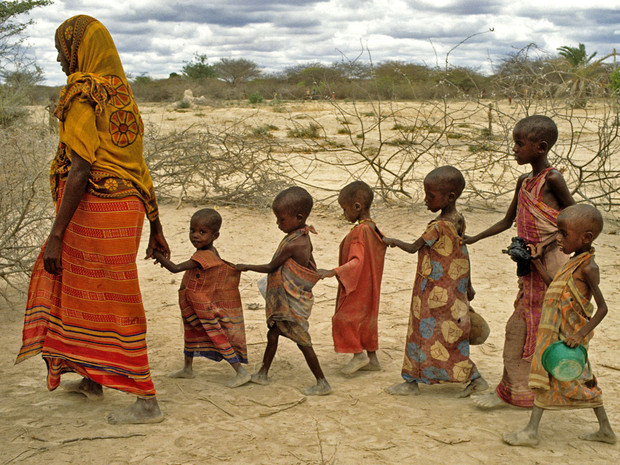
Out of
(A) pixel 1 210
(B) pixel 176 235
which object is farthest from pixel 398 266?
(A) pixel 1 210

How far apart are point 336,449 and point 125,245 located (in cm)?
139

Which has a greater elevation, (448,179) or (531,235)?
(448,179)

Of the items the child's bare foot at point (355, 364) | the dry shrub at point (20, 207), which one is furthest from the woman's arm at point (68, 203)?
the dry shrub at point (20, 207)

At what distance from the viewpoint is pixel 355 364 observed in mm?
3979

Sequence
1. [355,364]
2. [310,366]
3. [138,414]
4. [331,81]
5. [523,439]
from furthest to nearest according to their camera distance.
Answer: [331,81] < [355,364] < [310,366] < [138,414] < [523,439]

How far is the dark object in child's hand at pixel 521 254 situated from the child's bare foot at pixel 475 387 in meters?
0.73

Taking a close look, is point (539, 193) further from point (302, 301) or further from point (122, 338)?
point (122, 338)

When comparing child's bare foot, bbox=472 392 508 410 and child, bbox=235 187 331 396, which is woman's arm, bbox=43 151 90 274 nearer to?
child, bbox=235 187 331 396

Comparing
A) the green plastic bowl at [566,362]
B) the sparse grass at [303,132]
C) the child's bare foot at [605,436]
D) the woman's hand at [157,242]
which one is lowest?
the child's bare foot at [605,436]

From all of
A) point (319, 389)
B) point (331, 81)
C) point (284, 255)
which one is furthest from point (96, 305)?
point (331, 81)

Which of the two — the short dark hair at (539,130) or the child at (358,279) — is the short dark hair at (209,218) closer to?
the child at (358,279)

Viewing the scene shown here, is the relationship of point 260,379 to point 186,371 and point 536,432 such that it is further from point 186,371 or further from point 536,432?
point 536,432

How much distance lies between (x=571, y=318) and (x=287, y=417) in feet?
4.83

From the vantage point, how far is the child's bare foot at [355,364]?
3.95 metres
